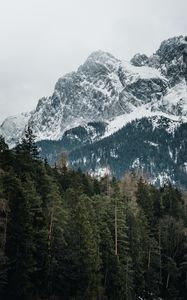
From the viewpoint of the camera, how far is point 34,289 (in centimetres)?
6475

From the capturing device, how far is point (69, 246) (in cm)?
7056

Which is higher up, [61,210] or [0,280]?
[61,210]

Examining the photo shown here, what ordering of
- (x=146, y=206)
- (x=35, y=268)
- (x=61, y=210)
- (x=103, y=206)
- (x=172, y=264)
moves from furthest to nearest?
(x=146, y=206) < (x=172, y=264) < (x=103, y=206) < (x=61, y=210) < (x=35, y=268)

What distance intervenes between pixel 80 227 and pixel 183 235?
39034 millimetres

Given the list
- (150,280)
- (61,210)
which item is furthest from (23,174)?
(150,280)

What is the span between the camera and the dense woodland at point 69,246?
61.4 metres

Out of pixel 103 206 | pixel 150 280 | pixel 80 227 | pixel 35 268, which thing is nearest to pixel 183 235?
pixel 150 280

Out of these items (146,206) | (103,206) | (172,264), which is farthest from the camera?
(146,206)

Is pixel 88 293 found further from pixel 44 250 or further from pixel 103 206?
pixel 103 206

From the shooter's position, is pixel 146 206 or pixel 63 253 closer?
pixel 63 253

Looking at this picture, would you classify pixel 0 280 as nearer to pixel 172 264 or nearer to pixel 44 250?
pixel 44 250

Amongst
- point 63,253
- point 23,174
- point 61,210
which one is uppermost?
point 23,174

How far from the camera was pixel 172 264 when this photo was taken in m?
95.6

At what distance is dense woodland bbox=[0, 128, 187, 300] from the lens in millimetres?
61438
